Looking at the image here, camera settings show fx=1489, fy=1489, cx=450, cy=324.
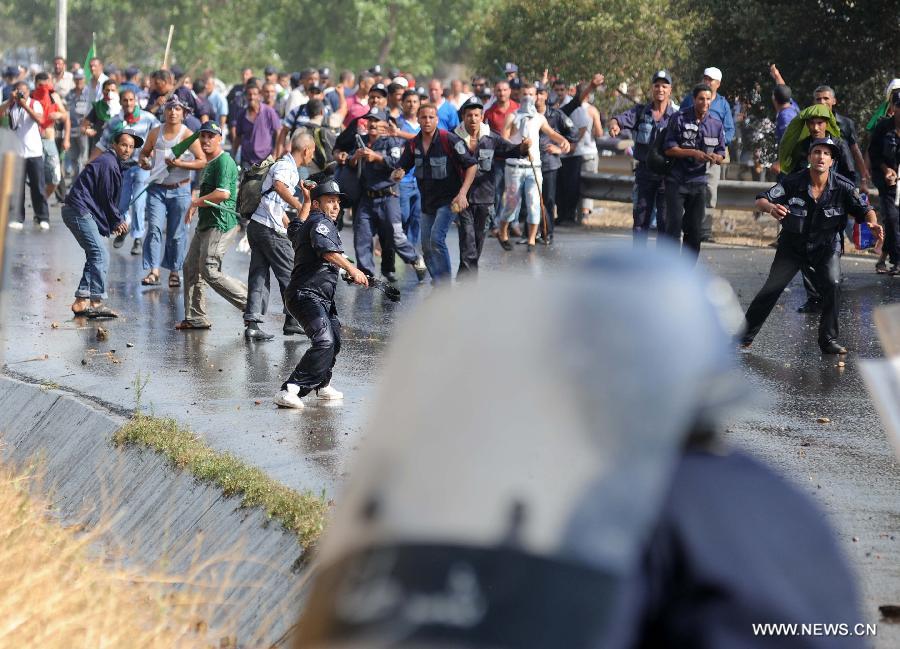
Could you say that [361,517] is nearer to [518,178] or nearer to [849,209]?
[849,209]

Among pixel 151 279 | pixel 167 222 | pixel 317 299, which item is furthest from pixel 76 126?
pixel 317 299

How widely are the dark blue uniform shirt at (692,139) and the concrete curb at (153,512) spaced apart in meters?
5.86

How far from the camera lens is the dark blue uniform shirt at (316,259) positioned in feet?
29.1

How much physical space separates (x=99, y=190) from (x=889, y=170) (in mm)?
Answer: 7010

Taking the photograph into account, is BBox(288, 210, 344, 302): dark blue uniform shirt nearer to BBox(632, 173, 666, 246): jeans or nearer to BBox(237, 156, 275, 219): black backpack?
BBox(237, 156, 275, 219): black backpack

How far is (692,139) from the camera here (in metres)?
12.6

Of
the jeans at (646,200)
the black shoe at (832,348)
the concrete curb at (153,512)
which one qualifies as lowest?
the concrete curb at (153,512)

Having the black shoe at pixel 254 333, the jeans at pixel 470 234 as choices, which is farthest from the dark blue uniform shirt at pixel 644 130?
the black shoe at pixel 254 333

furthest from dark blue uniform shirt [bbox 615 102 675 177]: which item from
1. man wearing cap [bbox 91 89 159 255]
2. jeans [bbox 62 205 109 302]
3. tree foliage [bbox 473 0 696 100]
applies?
tree foliage [bbox 473 0 696 100]

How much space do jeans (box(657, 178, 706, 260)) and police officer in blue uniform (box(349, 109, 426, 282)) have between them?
8.16ft

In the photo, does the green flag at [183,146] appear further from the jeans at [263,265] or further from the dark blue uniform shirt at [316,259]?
the dark blue uniform shirt at [316,259]

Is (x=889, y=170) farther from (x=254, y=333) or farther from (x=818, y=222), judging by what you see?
(x=254, y=333)

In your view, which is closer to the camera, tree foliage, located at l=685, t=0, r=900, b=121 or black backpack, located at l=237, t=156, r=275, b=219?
black backpack, located at l=237, t=156, r=275, b=219

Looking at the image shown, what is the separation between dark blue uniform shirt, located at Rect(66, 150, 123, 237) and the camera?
11.9 meters
